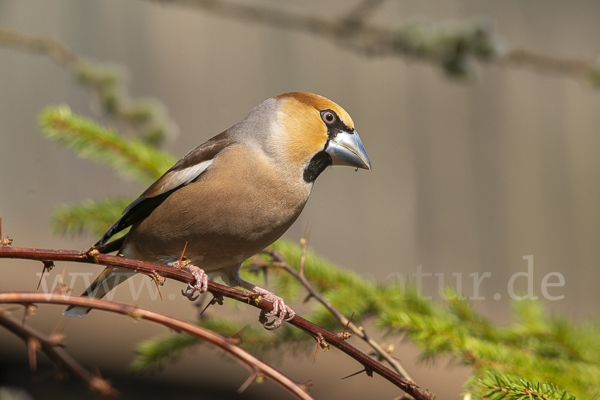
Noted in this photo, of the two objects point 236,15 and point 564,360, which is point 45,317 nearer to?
point 236,15

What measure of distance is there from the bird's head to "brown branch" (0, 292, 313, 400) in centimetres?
110

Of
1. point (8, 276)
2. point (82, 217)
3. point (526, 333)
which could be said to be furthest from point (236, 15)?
point (526, 333)

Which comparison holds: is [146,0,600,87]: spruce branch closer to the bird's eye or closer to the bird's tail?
the bird's eye

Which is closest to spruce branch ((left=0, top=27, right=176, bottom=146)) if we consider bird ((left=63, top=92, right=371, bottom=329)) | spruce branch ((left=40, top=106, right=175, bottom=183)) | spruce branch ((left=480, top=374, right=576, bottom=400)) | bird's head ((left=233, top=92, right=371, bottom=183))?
spruce branch ((left=40, top=106, right=175, bottom=183))

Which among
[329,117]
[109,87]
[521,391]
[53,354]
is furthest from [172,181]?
[521,391]

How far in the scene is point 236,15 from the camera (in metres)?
3.45

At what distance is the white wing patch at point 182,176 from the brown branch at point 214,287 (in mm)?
858

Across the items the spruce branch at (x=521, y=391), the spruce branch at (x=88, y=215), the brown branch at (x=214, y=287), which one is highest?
the brown branch at (x=214, y=287)

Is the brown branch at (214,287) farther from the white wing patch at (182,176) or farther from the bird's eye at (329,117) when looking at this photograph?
the bird's eye at (329,117)

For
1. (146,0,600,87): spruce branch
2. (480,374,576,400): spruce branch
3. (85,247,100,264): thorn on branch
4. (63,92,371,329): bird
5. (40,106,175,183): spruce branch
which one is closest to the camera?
(85,247,100,264): thorn on branch

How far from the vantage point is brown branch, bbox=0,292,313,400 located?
3.28 feet

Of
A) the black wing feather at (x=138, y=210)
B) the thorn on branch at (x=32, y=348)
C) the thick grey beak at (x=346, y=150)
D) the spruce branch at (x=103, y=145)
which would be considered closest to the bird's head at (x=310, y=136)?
the thick grey beak at (x=346, y=150)

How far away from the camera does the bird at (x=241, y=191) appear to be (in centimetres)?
192

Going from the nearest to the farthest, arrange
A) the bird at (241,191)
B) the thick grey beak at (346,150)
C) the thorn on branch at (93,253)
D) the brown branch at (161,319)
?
the brown branch at (161,319), the thorn on branch at (93,253), the bird at (241,191), the thick grey beak at (346,150)
